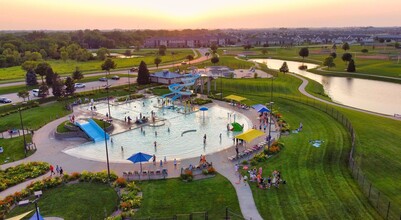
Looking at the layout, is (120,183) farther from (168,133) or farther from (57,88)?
(57,88)

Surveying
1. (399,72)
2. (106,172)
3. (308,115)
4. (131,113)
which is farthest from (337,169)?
(399,72)

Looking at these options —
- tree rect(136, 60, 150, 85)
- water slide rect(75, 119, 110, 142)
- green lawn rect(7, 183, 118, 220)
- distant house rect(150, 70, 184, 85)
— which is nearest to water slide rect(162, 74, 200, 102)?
distant house rect(150, 70, 184, 85)

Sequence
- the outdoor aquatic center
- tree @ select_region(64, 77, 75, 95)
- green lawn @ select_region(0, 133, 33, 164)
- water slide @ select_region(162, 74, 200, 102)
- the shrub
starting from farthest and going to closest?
tree @ select_region(64, 77, 75, 95) → water slide @ select_region(162, 74, 200, 102) → the outdoor aquatic center → green lawn @ select_region(0, 133, 33, 164) → the shrub

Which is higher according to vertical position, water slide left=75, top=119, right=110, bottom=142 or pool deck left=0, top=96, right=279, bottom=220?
water slide left=75, top=119, right=110, bottom=142

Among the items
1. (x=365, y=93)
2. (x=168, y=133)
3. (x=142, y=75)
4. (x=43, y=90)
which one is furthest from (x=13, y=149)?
(x=365, y=93)

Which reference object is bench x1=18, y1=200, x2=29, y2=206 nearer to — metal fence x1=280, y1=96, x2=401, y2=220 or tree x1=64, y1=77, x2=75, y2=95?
metal fence x1=280, y1=96, x2=401, y2=220

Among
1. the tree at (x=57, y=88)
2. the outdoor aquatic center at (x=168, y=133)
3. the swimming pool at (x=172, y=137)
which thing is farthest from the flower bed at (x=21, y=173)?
the tree at (x=57, y=88)
